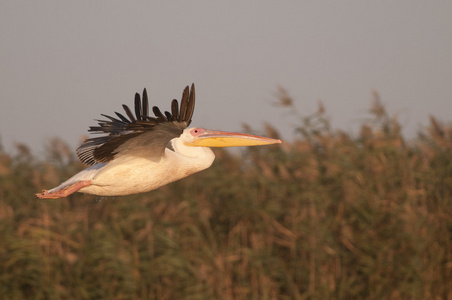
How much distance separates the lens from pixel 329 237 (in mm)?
8539

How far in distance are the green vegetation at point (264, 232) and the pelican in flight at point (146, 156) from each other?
4282 millimetres

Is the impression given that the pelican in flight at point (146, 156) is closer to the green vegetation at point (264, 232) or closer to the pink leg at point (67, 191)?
the pink leg at point (67, 191)

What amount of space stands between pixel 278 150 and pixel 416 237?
2343mm

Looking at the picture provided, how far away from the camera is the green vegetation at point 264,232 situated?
848 cm

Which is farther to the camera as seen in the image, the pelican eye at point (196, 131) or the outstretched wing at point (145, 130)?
the pelican eye at point (196, 131)

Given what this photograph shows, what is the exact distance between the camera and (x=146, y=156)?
413 centimetres

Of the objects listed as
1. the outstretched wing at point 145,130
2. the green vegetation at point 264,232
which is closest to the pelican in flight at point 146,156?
the outstretched wing at point 145,130

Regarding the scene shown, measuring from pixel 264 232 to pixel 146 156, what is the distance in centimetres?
501

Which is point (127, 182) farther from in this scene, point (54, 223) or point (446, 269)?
point (446, 269)

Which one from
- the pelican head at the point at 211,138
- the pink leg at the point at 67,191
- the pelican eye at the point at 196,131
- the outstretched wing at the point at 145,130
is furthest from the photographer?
the pelican eye at the point at 196,131

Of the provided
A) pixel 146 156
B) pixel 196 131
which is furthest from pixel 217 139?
pixel 146 156

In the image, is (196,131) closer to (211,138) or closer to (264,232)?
(211,138)

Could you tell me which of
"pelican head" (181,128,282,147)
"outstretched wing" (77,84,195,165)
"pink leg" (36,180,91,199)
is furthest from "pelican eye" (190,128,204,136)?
"pink leg" (36,180,91,199)

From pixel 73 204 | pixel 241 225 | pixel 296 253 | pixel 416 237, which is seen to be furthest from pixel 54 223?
pixel 416 237
